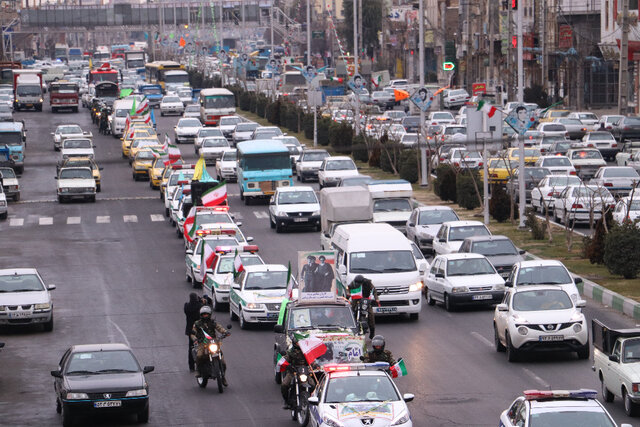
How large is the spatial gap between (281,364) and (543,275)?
29.4 ft

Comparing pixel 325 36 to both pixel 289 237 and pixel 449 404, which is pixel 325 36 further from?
pixel 449 404

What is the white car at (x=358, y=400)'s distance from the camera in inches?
680

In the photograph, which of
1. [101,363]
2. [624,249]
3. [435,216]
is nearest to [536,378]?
[101,363]

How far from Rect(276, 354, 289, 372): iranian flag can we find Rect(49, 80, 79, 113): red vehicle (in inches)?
3331

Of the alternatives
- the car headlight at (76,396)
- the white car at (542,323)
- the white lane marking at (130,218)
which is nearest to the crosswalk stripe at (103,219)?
the white lane marking at (130,218)

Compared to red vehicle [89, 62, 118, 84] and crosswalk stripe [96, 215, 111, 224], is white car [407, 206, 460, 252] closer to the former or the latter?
crosswalk stripe [96, 215, 111, 224]

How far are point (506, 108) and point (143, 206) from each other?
31.3 m

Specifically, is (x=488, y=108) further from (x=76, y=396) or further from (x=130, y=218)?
(x=76, y=396)

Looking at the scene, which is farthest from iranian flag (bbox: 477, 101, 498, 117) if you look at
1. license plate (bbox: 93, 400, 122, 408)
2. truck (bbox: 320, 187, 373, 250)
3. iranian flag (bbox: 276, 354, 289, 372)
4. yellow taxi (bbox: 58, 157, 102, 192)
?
license plate (bbox: 93, 400, 122, 408)

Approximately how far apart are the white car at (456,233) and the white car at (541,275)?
23.8 ft

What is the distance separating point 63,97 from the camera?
10438 cm

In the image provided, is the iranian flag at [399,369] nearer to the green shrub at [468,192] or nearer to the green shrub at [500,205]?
the green shrub at [500,205]

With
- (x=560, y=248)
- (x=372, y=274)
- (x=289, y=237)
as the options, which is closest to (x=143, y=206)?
(x=289, y=237)

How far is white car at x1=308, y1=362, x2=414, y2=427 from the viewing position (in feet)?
56.7
